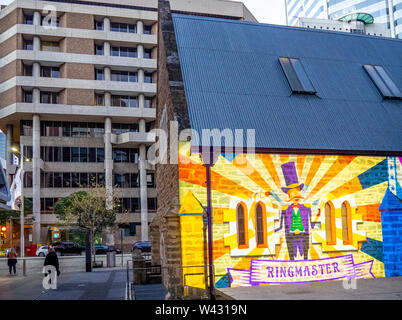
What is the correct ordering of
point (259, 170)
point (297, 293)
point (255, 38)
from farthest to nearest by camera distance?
point (255, 38) → point (259, 170) → point (297, 293)

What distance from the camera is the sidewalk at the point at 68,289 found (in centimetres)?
1792

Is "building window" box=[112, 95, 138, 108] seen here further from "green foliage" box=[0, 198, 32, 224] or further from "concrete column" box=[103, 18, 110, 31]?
"green foliage" box=[0, 198, 32, 224]

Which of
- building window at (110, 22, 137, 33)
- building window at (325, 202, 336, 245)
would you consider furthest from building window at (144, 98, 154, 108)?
building window at (325, 202, 336, 245)

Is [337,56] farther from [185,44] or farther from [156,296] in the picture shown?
[156,296]

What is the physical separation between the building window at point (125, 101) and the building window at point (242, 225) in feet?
173

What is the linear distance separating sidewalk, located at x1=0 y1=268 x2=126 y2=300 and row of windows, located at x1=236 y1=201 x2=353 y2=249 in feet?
17.1

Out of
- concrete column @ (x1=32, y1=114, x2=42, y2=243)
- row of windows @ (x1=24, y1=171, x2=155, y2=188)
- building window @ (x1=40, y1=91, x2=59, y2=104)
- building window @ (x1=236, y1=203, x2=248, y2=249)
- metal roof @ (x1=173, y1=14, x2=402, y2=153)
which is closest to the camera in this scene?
building window @ (x1=236, y1=203, x2=248, y2=249)


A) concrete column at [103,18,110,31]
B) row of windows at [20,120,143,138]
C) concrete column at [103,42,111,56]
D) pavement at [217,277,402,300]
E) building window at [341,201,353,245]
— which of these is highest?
concrete column at [103,18,110,31]

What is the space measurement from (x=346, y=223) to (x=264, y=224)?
337 cm

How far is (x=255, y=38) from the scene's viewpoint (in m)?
20.6

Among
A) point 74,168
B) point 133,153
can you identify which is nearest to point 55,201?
point 74,168

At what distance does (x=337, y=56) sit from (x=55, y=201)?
50.9 meters

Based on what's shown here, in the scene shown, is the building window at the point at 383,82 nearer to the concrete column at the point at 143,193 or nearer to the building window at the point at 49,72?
the concrete column at the point at 143,193

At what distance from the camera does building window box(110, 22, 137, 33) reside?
6744 centimetres
